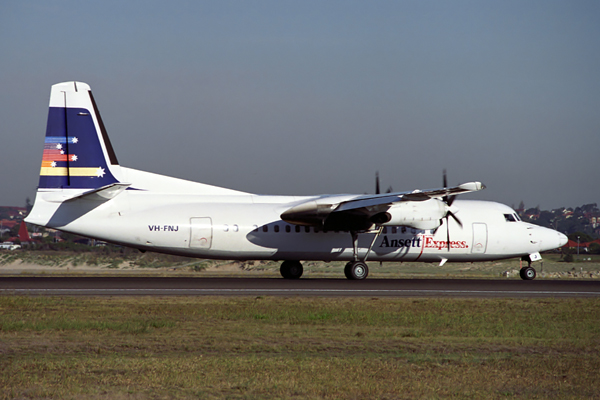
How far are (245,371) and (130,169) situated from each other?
1806cm

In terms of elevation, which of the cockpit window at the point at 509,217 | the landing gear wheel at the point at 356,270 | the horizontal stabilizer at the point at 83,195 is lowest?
the landing gear wheel at the point at 356,270

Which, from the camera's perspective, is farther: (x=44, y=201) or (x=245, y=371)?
(x=44, y=201)

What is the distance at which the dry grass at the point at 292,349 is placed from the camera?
7.96 m

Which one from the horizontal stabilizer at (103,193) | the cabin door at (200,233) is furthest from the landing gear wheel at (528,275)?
the horizontal stabilizer at (103,193)

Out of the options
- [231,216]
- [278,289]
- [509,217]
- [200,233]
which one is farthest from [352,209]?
[509,217]

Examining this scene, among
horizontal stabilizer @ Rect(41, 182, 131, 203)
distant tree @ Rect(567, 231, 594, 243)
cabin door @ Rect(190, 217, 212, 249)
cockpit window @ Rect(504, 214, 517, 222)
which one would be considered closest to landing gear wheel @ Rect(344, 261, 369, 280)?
cabin door @ Rect(190, 217, 212, 249)

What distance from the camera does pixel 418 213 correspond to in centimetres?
2548

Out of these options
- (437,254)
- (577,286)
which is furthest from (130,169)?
(577,286)

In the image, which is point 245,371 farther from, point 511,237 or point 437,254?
point 511,237

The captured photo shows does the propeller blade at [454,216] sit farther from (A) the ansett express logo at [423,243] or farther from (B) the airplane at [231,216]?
(A) the ansett express logo at [423,243]

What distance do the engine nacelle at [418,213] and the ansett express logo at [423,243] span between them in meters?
1.74

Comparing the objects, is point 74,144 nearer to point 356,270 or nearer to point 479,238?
point 356,270

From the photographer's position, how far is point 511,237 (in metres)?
28.9

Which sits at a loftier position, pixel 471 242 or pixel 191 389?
pixel 471 242
